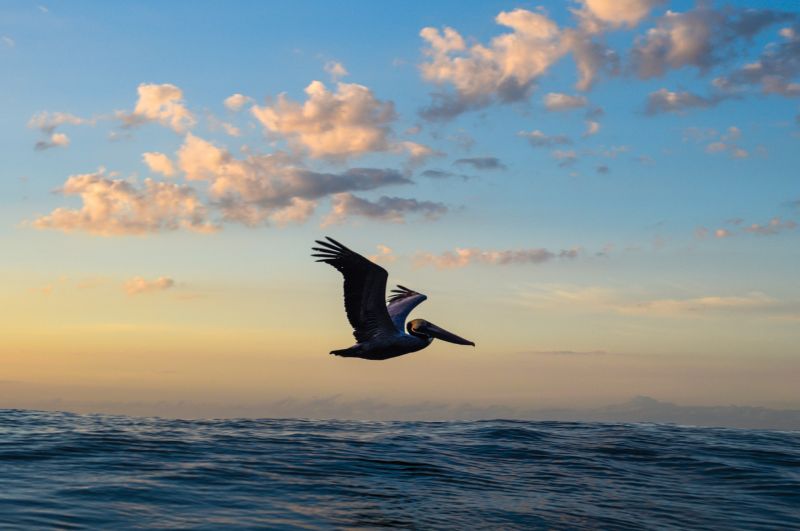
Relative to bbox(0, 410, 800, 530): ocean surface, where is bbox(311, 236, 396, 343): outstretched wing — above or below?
above

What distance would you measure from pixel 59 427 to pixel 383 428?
372 inches

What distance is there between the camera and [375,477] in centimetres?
1567

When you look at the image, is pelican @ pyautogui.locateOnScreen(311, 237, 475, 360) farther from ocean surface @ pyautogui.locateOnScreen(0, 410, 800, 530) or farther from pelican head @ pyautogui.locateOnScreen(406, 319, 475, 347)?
ocean surface @ pyautogui.locateOnScreen(0, 410, 800, 530)

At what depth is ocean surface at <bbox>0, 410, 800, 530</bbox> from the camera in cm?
1253

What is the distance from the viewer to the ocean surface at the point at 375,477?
41.1ft

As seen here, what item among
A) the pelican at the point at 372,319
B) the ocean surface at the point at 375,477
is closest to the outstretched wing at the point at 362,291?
the pelican at the point at 372,319

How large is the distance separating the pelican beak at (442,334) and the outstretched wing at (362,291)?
1.60 meters

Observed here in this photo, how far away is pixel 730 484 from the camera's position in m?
17.5

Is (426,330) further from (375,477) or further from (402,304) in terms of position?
(375,477)

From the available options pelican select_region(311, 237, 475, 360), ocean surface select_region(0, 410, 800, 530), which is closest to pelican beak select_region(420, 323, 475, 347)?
pelican select_region(311, 237, 475, 360)

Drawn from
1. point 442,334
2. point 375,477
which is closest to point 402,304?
point 442,334

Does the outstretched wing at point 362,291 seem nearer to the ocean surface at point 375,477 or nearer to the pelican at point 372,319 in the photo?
the pelican at point 372,319

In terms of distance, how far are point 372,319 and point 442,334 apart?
9.07 ft

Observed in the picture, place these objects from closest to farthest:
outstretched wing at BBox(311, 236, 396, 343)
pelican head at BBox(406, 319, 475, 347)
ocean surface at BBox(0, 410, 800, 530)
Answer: ocean surface at BBox(0, 410, 800, 530) < outstretched wing at BBox(311, 236, 396, 343) < pelican head at BBox(406, 319, 475, 347)
